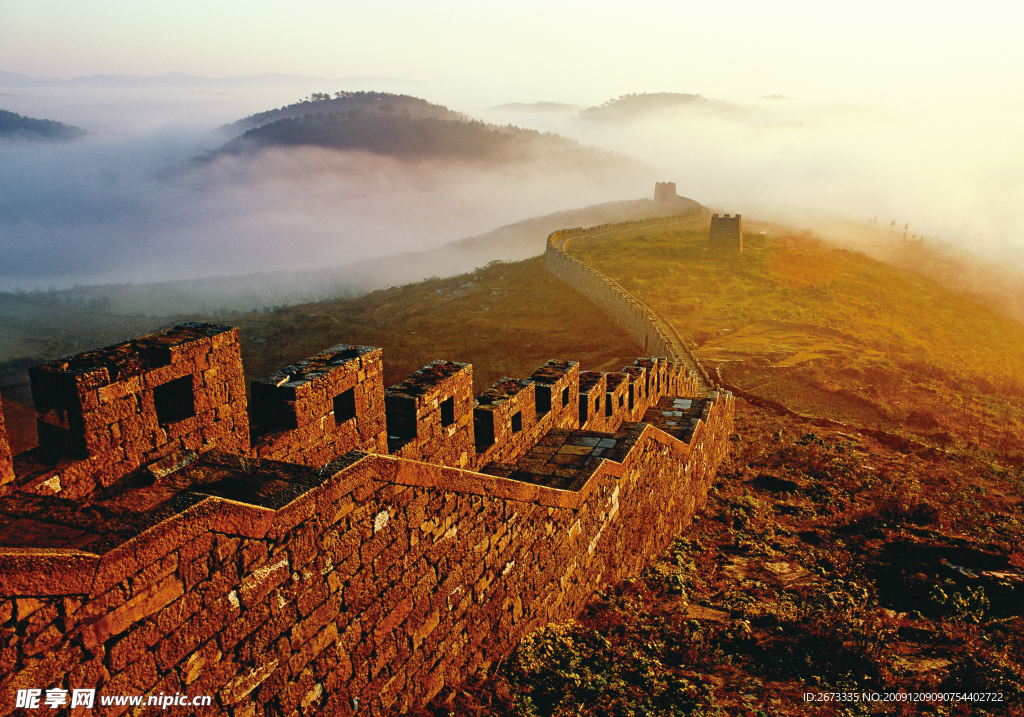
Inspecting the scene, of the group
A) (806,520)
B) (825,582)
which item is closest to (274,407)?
(825,582)

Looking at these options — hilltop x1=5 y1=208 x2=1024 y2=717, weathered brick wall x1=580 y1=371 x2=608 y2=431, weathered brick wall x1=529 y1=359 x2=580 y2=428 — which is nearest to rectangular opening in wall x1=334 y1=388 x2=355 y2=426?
hilltop x1=5 y1=208 x2=1024 y2=717

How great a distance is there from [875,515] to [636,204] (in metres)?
76.8

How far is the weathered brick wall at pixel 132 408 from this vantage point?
3.74 m

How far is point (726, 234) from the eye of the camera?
46.2m

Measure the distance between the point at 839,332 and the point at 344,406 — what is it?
28.5m

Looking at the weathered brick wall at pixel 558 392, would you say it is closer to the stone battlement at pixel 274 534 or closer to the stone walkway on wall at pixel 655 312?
the stone battlement at pixel 274 534

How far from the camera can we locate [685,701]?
4.96 metres

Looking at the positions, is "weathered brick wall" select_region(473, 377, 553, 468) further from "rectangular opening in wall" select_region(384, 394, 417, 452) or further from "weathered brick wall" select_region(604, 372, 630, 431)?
"weathered brick wall" select_region(604, 372, 630, 431)

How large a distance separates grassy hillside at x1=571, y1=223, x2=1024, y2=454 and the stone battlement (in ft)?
52.8

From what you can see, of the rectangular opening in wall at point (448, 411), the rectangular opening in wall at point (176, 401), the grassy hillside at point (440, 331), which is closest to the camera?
the rectangular opening in wall at point (176, 401)

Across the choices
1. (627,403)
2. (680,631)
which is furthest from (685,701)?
(627,403)

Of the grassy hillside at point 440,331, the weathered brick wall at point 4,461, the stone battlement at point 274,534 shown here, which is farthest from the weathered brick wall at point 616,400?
the grassy hillside at point 440,331

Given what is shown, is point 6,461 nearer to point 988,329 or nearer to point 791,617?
point 791,617

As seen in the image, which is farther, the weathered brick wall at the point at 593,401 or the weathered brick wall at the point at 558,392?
the weathered brick wall at the point at 593,401
